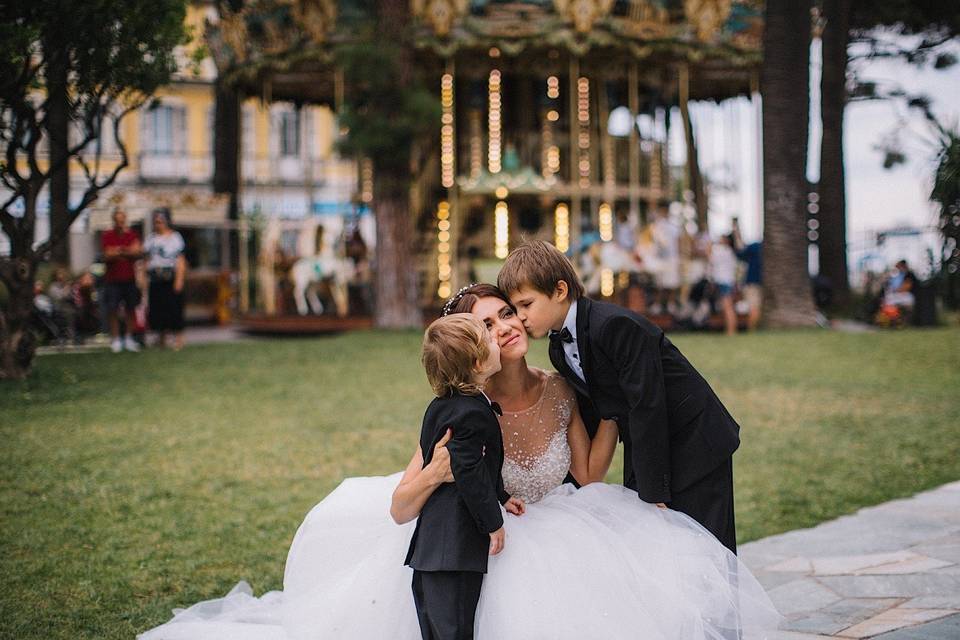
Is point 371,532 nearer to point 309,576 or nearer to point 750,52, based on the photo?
point 309,576

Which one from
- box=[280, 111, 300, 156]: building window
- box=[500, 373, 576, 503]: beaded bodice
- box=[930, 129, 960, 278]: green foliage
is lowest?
box=[500, 373, 576, 503]: beaded bodice

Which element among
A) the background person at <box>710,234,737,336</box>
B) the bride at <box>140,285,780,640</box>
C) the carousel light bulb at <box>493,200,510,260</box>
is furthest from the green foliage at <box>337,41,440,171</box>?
the bride at <box>140,285,780,640</box>

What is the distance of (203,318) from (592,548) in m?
21.8

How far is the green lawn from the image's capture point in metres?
4.70

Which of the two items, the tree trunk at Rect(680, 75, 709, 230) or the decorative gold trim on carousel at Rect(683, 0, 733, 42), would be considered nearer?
the decorative gold trim on carousel at Rect(683, 0, 733, 42)

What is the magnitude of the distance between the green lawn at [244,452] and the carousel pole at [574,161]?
674 cm

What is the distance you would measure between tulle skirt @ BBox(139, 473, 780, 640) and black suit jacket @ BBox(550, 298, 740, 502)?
0.17 m

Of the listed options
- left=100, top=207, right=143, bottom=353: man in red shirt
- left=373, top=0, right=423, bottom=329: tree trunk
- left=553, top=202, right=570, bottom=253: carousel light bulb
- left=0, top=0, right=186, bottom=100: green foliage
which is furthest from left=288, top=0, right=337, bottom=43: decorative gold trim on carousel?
left=0, top=0, right=186, bottom=100: green foliage

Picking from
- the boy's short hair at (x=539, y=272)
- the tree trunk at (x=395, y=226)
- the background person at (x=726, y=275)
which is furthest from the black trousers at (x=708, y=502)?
the tree trunk at (x=395, y=226)

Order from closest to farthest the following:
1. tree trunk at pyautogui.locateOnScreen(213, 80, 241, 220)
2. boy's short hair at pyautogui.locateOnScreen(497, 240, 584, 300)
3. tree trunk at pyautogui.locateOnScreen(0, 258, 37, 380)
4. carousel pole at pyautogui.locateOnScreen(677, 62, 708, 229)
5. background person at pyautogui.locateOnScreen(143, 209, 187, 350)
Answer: boy's short hair at pyautogui.locateOnScreen(497, 240, 584, 300) < tree trunk at pyautogui.locateOnScreen(0, 258, 37, 380) < background person at pyautogui.locateOnScreen(143, 209, 187, 350) < carousel pole at pyautogui.locateOnScreen(677, 62, 708, 229) < tree trunk at pyautogui.locateOnScreen(213, 80, 241, 220)

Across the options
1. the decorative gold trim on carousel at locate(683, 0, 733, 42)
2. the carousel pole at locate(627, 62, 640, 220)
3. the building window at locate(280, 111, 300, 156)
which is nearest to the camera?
the decorative gold trim on carousel at locate(683, 0, 733, 42)

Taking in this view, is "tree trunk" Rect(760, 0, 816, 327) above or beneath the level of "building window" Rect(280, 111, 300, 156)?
beneath

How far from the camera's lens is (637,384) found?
322 centimetres

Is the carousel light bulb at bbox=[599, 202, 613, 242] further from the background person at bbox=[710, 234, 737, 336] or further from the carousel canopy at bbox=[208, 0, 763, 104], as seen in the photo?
the background person at bbox=[710, 234, 737, 336]
